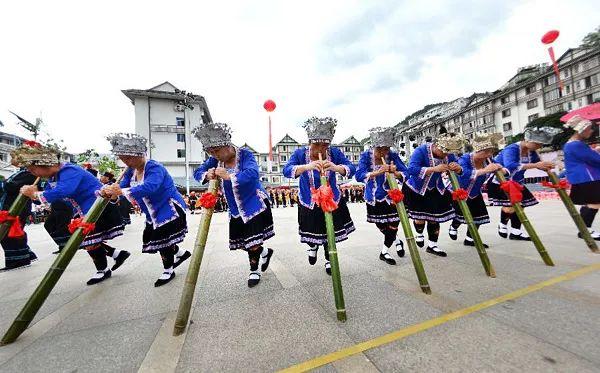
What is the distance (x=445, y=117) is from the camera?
164 feet

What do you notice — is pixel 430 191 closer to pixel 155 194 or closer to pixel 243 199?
pixel 243 199

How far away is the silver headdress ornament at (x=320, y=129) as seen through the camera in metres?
3.23

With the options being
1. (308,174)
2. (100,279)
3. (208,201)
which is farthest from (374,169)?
(100,279)

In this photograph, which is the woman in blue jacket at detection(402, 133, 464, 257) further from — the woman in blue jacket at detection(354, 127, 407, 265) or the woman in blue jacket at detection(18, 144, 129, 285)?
the woman in blue jacket at detection(18, 144, 129, 285)

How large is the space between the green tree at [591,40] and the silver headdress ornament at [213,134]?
4714 cm

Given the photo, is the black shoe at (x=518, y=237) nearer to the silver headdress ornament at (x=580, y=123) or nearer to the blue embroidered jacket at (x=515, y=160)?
the blue embroidered jacket at (x=515, y=160)

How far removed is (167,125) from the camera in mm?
38188

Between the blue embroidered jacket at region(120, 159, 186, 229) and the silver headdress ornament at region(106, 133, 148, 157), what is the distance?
0.66 ft

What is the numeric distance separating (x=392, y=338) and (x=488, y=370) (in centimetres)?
57

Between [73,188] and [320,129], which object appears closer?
[320,129]

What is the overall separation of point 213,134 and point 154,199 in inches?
52.5

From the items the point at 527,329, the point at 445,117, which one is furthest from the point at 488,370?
the point at 445,117

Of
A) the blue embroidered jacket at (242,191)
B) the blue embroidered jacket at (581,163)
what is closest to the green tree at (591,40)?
the blue embroidered jacket at (581,163)

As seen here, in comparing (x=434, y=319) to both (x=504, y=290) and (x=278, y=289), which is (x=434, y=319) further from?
(x=278, y=289)
